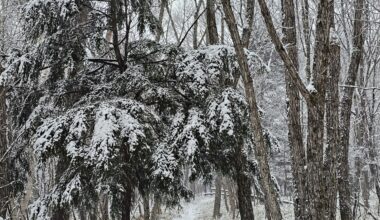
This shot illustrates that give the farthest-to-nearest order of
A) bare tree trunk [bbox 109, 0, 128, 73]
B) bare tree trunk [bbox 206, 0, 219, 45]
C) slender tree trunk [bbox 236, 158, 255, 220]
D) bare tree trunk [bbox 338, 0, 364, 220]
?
1. bare tree trunk [bbox 206, 0, 219, 45]
2. bare tree trunk [bbox 338, 0, 364, 220]
3. slender tree trunk [bbox 236, 158, 255, 220]
4. bare tree trunk [bbox 109, 0, 128, 73]

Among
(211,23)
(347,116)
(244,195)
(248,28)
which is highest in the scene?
(211,23)

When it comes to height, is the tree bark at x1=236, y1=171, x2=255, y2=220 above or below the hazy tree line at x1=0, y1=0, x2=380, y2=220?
below

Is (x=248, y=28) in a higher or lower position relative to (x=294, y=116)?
higher

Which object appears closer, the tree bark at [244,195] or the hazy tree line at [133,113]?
the hazy tree line at [133,113]

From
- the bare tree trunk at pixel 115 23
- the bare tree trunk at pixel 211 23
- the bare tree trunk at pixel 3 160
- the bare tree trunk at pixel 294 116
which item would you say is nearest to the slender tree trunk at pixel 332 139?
the bare tree trunk at pixel 294 116

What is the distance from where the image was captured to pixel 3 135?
6230mm

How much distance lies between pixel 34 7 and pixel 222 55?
9.82 ft

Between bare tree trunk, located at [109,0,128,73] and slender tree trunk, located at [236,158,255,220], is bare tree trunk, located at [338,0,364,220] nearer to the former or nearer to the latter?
slender tree trunk, located at [236,158,255,220]

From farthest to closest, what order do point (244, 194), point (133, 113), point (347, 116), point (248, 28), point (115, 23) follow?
point (347, 116) → point (248, 28) → point (244, 194) → point (115, 23) → point (133, 113)

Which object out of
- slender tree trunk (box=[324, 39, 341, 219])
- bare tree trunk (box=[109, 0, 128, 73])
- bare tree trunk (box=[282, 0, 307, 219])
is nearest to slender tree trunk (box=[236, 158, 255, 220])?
bare tree trunk (box=[282, 0, 307, 219])

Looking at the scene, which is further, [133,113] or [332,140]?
[133,113]

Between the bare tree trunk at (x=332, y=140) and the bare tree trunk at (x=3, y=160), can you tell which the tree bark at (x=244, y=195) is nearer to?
the bare tree trunk at (x=332, y=140)

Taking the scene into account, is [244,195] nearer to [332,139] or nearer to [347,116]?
[347,116]

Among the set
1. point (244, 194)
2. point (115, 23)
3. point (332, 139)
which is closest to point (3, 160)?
point (115, 23)
